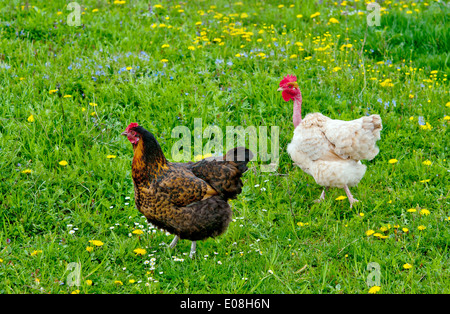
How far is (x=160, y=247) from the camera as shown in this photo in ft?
15.4

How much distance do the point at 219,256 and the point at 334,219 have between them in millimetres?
A: 1382

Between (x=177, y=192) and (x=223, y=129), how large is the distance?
212cm

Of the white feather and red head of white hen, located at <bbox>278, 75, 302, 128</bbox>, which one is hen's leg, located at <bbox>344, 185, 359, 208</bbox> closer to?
A: the white feather

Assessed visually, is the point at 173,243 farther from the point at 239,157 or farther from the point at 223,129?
the point at 223,129

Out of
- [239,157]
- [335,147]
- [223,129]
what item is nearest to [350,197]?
[335,147]

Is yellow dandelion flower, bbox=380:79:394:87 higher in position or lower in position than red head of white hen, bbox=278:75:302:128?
lower

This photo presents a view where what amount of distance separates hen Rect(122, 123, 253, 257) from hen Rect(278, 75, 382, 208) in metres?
1.07

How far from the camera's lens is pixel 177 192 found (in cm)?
428

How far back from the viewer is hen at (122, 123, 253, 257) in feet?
14.0

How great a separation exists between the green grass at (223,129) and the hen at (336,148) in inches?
14.3

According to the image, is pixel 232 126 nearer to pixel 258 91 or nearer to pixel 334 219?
pixel 258 91

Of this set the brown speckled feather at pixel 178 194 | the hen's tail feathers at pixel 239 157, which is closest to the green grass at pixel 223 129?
the brown speckled feather at pixel 178 194

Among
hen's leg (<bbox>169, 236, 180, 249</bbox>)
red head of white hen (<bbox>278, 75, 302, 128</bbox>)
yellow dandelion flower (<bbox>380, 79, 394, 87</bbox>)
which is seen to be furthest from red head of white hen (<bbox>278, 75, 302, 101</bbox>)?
hen's leg (<bbox>169, 236, 180, 249</bbox>)

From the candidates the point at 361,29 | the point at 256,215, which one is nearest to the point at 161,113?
the point at 256,215
